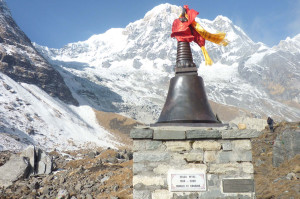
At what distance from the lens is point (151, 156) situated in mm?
4719

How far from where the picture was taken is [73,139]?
Answer: 114ft

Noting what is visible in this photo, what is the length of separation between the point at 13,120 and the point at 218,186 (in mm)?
34691

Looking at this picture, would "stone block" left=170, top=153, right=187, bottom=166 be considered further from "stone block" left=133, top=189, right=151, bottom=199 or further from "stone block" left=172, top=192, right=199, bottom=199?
"stone block" left=133, top=189, right=151, bottom=199

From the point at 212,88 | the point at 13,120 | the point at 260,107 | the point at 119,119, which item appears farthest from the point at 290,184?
the point at 212,88

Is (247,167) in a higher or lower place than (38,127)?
lower

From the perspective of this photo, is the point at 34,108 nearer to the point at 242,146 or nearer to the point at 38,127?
the point at 38,127

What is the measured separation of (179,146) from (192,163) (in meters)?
0.41

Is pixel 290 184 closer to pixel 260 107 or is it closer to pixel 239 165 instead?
pixel 239 165

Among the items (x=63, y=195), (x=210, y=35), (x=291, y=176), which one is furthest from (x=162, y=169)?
(x=63, y=195)

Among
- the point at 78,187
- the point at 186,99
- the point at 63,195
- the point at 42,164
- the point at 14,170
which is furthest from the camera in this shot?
the point at 42,164

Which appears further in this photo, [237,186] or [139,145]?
[139,145]

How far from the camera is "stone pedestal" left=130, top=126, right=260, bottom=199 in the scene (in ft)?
15.0

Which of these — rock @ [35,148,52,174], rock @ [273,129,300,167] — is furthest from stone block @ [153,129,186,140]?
rock @ [35,148,52,174]

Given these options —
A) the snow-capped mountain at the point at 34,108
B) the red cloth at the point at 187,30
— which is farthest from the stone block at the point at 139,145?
the snow-capped mountain at the point at 34,108
